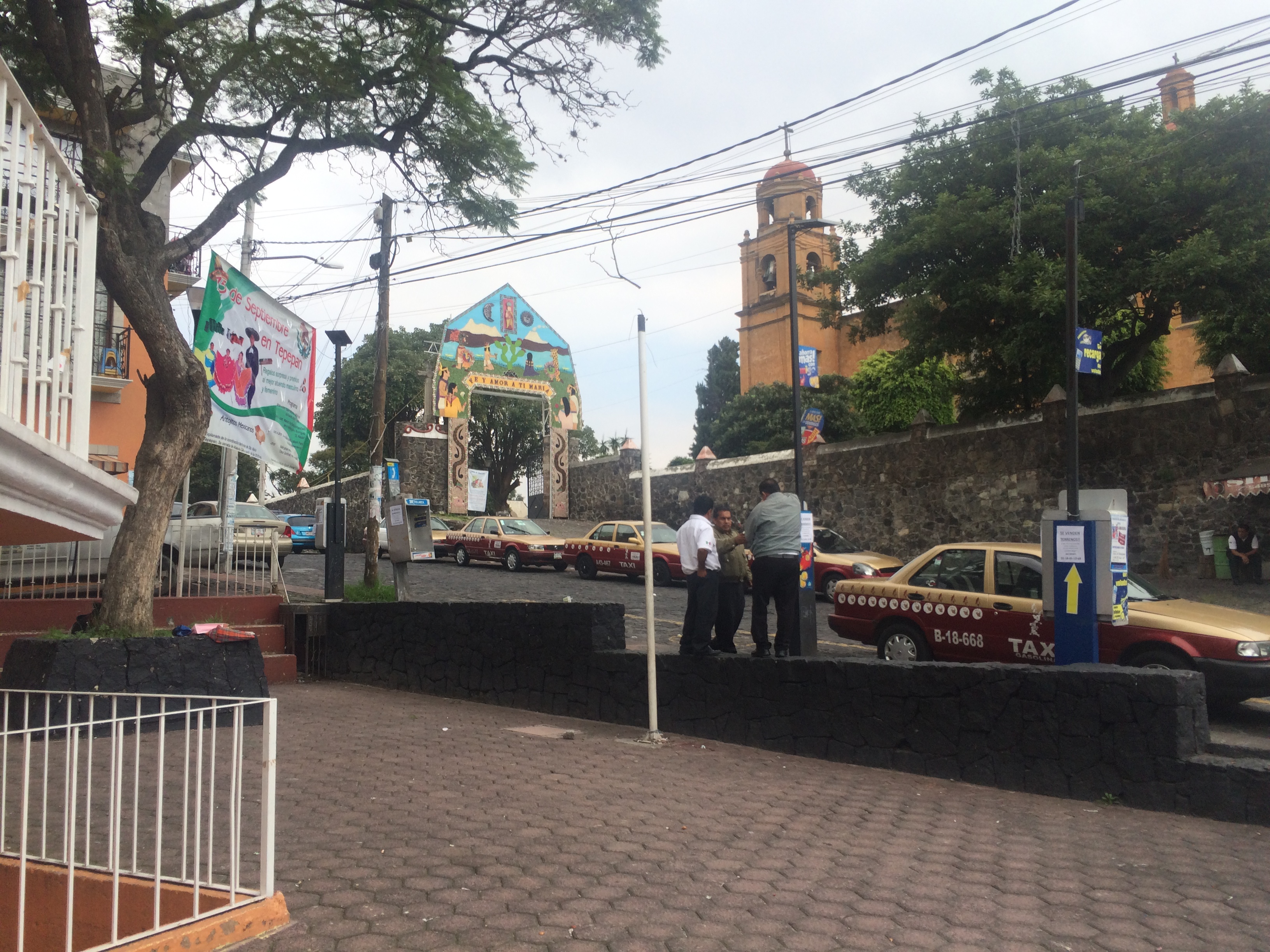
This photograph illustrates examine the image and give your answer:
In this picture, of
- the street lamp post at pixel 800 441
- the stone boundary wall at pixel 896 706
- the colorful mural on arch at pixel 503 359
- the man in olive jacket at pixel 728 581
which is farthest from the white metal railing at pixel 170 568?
the colorful mural on arch at pixel 503 359

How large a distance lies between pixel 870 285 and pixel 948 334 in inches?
84.6

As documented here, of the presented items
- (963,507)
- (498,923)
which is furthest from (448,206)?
(963,507)

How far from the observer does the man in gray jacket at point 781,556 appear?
854 centimetres

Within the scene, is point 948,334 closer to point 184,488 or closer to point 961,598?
point 961,598

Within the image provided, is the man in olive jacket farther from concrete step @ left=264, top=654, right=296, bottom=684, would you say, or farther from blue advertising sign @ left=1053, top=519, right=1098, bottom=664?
concrete step @ left=264, top=654, right=296, bottom=684

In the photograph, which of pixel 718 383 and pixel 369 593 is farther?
pixel 718 383

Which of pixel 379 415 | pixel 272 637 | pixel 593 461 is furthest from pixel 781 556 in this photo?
pixel 593 461

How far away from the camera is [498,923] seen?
162 inches

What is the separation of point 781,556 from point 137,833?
5.44 metres

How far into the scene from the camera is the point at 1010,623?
950 cm

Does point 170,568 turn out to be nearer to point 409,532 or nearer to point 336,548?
point 336,548

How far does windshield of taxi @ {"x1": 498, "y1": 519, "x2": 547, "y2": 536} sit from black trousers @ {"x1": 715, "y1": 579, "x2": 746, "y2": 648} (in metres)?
17.2

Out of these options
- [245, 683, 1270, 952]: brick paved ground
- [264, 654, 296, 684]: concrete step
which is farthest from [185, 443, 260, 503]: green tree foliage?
[245, 683, 1270, 952]: brick paved ground

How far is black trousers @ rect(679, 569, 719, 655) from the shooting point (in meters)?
8.49
